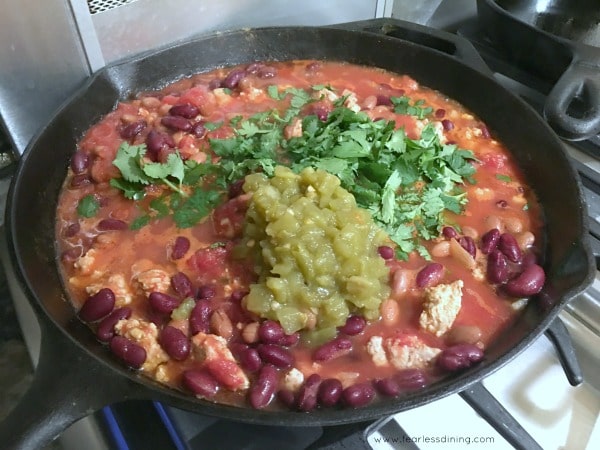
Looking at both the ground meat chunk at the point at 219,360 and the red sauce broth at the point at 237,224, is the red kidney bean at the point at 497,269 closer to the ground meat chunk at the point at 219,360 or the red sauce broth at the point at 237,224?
the red sauce broth at the point at 237,224

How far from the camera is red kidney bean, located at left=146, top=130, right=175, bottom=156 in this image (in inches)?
93.7

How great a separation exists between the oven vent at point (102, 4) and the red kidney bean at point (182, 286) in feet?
3.64

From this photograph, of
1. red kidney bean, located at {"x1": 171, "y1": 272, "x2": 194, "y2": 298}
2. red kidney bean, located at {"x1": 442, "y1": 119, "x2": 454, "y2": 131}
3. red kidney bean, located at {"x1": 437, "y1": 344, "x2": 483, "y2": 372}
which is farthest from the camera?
red kidney bean, located at {"x1": 442, "y1": 119, "x2": 454, "y2": 131}

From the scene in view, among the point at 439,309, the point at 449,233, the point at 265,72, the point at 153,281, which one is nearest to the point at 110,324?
the point at 153,281

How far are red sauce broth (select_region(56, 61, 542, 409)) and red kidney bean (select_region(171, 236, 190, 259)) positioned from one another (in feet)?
0.08

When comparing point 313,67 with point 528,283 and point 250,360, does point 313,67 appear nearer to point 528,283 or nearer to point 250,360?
point 528,283

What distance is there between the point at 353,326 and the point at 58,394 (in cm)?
86

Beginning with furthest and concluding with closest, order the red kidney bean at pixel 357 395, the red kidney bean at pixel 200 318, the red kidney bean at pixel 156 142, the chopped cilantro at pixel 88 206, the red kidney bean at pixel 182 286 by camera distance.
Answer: the red kidney bean at pixel 156 142
the chopped cilantro at pixel 88 206
the red kidney bean at pixel 182 286
the red kidney bean at pixel 200 318
the red kidney bean at pixel 357 395

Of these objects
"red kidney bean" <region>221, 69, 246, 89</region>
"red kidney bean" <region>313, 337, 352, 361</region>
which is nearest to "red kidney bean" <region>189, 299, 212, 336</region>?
"red kidney bean" <region>313, 337, 352, 361</region>

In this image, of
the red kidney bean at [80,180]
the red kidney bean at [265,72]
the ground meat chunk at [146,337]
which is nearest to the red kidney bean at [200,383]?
the ground meat chunk at [146,337]

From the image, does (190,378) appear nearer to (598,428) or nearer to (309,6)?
(598,428)

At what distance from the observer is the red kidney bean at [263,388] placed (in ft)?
5.49

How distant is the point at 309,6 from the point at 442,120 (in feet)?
2.81

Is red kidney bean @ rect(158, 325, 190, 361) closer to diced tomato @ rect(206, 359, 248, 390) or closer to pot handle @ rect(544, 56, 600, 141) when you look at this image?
diced tomato @ rect(206, 359, 248, 390)
